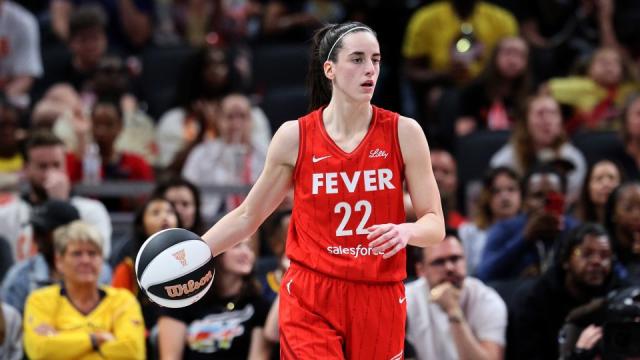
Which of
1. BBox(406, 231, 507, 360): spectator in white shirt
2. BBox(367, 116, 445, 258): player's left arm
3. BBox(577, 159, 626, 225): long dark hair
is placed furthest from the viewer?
BBox(577, 159, 626, 225): long dark hair

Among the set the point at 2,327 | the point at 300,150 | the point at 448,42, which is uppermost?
the point at 448,42

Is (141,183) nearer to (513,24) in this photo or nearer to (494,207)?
(494,207)

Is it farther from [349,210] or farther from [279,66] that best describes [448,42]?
[349,210]

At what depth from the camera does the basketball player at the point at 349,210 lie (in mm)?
4984

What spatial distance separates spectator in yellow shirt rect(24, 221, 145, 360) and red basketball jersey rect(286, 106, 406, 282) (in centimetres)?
225

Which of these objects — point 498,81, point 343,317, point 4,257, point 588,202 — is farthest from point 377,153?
point 498,81

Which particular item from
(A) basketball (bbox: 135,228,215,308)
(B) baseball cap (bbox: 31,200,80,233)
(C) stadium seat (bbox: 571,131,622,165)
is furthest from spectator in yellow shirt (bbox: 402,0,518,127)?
(A) basketball (bbox: 135,228,215,308)

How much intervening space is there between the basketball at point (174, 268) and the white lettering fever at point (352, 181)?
0.54 metres

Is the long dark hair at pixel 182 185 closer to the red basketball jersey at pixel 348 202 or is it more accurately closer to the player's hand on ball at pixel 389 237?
the red basketball jersey at pixel 348 202

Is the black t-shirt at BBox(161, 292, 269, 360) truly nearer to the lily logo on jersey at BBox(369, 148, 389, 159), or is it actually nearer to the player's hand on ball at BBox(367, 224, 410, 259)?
the lily logo on jersey at BBox(369, 148, 389, 159)

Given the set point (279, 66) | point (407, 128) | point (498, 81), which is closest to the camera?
point (407, 128)

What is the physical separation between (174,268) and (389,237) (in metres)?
0.95

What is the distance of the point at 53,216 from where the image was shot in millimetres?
7859

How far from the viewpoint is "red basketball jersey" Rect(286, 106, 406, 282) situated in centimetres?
498
